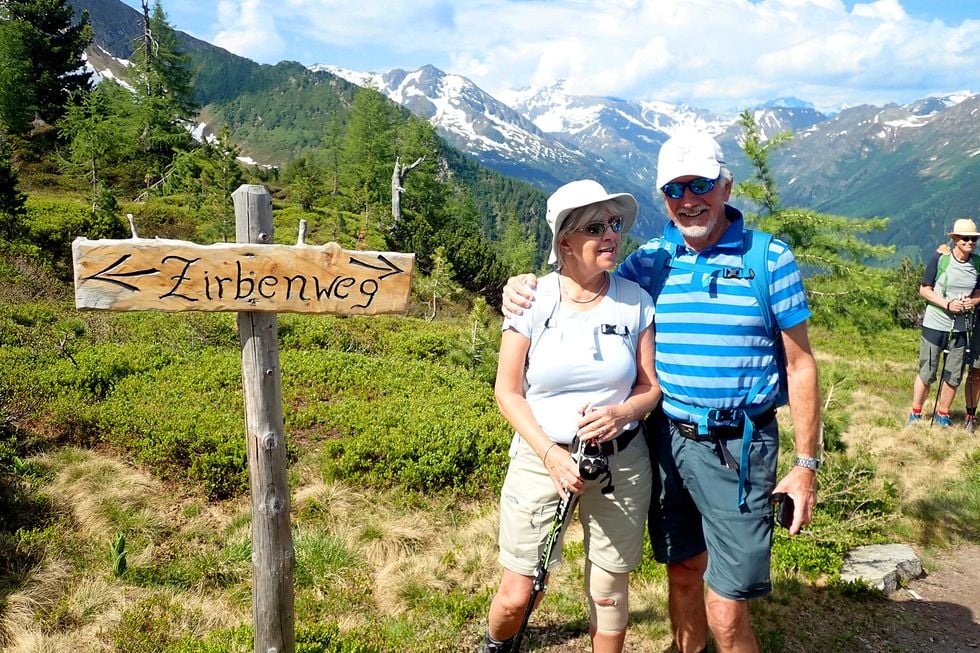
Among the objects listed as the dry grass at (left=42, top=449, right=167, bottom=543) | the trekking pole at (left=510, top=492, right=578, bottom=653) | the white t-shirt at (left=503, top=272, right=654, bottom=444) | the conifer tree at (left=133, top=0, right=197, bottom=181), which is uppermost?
the conifer tree at (left=133, top=0, right=197, bottom=181)

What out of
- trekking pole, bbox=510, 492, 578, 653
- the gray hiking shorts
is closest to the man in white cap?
trekking pole, bbox=510, 492, 578, 653

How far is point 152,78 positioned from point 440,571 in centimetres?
4086

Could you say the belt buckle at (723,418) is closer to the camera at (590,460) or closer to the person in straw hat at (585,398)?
the person in straw hat at (585,398)

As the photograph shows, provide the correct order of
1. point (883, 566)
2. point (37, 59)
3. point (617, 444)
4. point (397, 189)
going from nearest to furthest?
point (617, 444)
point (883, 566)
point (37, 59)
point (397, 189)

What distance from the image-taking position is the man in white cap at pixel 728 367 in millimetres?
2373

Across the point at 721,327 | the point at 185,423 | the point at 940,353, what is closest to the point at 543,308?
Result: the point at 721,327

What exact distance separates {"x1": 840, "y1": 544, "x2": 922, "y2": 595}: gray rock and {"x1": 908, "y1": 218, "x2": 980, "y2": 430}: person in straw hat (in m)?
3.42

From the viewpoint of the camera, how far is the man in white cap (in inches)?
93.4

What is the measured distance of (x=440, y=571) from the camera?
414 cm

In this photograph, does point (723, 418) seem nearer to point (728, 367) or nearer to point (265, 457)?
point (728, 367)

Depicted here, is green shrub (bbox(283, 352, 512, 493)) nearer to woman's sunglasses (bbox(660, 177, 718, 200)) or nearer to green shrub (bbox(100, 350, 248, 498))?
green shrub (bbox(100, 350, 248, 498))

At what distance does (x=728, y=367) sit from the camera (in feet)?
7.97

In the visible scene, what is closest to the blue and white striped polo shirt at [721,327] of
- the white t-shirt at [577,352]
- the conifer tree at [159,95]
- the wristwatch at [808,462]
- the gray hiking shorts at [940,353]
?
the white t-shirt at [577,352]

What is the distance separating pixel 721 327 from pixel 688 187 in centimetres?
60
